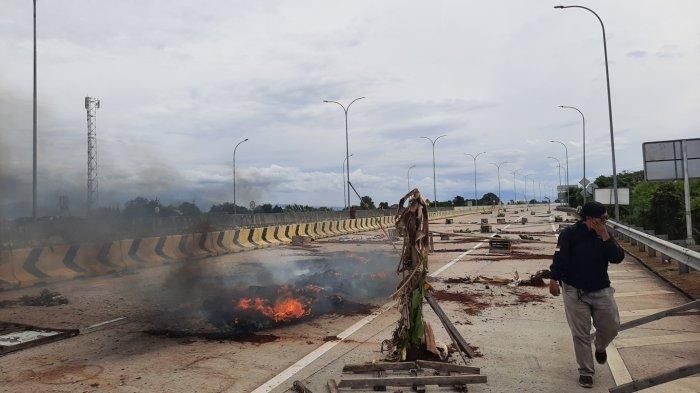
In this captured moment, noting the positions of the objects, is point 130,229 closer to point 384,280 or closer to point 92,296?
point 92,296

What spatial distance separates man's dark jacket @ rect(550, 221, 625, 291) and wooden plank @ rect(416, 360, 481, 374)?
3.86ft

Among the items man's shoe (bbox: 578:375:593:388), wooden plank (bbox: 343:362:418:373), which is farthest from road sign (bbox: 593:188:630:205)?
wooden plank (bbox: 343:362:418:373)

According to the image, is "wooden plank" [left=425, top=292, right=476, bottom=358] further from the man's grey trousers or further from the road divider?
the road divider

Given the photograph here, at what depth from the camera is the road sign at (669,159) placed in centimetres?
1550

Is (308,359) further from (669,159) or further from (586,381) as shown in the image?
(669,159)

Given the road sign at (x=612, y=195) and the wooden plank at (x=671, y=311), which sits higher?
the road sign at (x=612, y=195)

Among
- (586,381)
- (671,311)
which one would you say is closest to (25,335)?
(586,381)

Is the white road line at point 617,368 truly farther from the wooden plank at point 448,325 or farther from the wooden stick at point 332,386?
the wooden stick at point 332,386

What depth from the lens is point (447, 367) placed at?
4926 millimetres

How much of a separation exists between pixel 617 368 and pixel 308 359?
10.4 feet

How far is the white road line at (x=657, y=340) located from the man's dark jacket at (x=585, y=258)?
6.17 ft

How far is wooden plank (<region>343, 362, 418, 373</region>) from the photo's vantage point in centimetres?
496

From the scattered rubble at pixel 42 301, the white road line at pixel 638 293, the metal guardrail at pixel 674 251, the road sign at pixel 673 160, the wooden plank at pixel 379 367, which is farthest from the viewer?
the road sign at pixel 673 160

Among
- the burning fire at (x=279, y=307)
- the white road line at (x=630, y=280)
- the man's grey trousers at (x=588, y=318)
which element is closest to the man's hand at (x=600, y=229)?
the man's grey trousers at (x=588, y=318)
